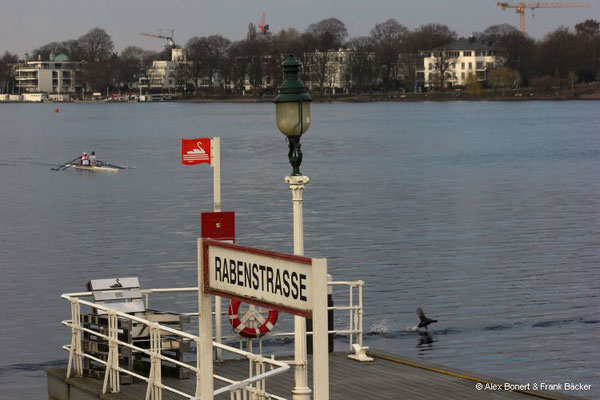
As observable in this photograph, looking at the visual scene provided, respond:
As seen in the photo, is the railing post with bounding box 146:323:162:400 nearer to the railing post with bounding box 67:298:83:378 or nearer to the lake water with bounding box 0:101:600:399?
the railing post with bounding box 67:298:83:378

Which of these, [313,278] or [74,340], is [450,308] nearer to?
[74,340]

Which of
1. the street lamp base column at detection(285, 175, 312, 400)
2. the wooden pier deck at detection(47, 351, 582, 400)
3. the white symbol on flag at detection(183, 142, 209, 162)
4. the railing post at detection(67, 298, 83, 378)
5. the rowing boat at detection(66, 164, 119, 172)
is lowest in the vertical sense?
the rowing boat at detection(66, 164, 119, 172)

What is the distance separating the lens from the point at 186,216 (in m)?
62.2

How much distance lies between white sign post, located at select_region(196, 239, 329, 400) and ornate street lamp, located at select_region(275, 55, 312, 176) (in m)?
3.09

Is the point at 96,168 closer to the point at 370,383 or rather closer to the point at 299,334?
the point at 370,383

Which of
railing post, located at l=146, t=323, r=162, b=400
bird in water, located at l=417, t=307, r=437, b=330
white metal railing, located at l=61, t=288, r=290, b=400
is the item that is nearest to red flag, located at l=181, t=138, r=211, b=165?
white metal railing, located at l=61, t=288, r=290, b=400

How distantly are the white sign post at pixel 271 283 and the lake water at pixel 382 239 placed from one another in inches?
603

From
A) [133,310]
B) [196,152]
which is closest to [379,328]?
[196,152]

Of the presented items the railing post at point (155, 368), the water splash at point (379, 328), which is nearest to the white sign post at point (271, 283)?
the railing post at point (155, 368)

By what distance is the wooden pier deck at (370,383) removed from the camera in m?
16.3

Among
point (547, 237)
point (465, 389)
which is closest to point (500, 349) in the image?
point (465, 389)

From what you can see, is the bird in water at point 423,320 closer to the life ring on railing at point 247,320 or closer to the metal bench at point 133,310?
the metal bench at point 133,310

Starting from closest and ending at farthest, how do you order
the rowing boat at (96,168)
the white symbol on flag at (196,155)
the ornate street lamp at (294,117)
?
the ornate street lamp at (294,117), the white symbol on flag at (196,155), the rowing boat at (96,168)

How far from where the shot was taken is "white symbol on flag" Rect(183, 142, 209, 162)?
62.8ft
